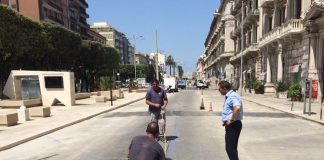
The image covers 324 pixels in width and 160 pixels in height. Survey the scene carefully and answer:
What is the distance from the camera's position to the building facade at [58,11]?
71500 millimetres

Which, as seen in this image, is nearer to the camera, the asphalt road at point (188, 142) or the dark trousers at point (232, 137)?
the dark trousers at point (232, 137)

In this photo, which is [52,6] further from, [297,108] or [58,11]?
[297,108]

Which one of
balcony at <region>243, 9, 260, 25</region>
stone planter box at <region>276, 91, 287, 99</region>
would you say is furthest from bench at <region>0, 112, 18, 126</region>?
balcony at <region>243, 9, 260, 25</region>

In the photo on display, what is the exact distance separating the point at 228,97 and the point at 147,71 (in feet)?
468

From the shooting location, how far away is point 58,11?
82562 mm

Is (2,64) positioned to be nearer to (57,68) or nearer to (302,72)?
(57,68)

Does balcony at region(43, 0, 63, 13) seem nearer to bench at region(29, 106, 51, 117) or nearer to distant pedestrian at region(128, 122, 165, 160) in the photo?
bench at region(29, 106, 51, 117)

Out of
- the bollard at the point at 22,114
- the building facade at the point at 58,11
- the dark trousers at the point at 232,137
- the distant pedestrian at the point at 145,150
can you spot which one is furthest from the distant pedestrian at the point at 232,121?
the building facade at the point at 58,11

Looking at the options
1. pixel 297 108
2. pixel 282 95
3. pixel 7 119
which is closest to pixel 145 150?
pixel 7 119

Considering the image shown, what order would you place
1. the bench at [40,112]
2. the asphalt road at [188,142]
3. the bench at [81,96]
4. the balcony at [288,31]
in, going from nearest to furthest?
the asphalt road at [188,142] → the bench at [40,112] → the balcony at [288,31] → the bench at [81,96]

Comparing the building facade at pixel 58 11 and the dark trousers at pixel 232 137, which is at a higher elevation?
the building facade at pixel 58 11

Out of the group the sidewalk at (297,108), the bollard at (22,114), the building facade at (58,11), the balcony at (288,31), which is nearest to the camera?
the bollard at (22,114)

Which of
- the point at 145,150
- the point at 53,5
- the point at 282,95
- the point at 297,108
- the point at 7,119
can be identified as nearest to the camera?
the point at 145,150

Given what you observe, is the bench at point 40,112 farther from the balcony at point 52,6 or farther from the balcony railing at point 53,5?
the balcony railing at point 53,5
